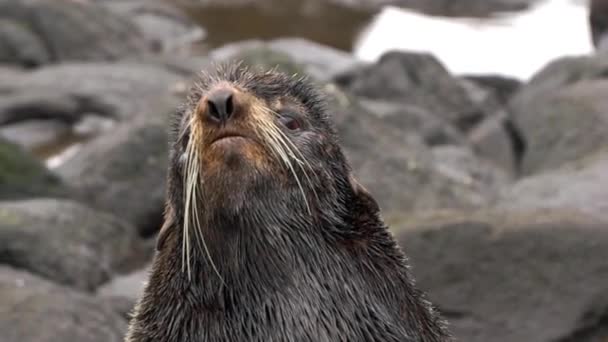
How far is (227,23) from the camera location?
26.9 metres

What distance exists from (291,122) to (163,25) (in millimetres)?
22340

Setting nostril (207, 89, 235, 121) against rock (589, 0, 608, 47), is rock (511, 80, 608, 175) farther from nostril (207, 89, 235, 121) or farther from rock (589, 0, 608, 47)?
nostril (207, 89, 235, 121)

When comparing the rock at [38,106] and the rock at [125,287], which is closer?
the rock at [125,287]

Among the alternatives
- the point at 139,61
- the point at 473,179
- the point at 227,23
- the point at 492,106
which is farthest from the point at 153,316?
the point at 227,23

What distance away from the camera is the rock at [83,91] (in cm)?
1555

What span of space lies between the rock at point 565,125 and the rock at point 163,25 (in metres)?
11.7

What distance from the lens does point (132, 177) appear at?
35.2 ft

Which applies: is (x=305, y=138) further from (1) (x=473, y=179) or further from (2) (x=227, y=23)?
(2) (x=227, y=23)

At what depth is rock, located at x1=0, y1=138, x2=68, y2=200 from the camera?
10164 millimetres

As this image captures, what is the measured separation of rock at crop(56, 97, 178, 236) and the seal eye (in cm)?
675

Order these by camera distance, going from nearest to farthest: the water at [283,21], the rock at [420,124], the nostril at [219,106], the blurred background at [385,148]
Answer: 1. the nostril at [219,106]
2. the blurred background at [385,148]
3. the rock at [420,124]
4. the water at [283,21]

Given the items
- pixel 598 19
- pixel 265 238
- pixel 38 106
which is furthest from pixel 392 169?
pixel 598 19

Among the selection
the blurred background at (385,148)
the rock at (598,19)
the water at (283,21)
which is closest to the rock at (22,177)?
the blurred background at (385,148)

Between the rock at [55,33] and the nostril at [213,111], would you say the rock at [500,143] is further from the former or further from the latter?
the nostril at [213,111]
